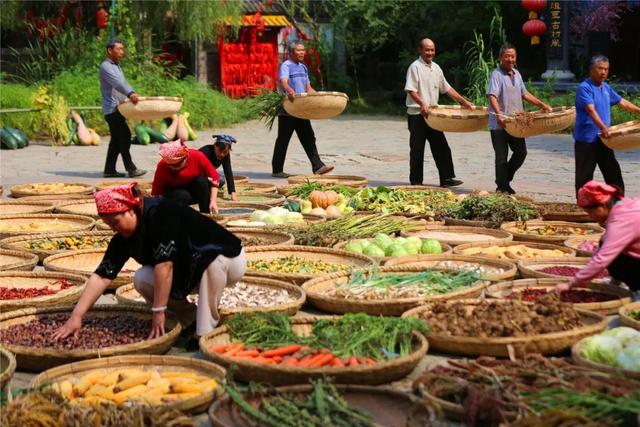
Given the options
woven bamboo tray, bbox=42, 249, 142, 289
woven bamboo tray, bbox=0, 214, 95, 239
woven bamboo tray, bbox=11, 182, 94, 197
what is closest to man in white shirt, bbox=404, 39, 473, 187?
woven bamboo tray, bbox=11, 182, 94, 197

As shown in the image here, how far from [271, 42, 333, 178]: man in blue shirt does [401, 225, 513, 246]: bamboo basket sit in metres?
3.69

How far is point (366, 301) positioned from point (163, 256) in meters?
1.25

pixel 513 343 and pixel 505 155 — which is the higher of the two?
pixel 505 155

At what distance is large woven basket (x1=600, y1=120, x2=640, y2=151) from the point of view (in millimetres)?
8656

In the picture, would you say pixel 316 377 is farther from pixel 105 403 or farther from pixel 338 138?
pixel 338 138

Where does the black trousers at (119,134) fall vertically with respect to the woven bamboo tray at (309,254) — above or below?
above

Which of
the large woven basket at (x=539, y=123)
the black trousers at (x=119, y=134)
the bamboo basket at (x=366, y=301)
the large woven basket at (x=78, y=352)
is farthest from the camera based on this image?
the black trousers at (x=119, y=134)

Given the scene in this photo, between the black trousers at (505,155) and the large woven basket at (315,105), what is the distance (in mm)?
1898

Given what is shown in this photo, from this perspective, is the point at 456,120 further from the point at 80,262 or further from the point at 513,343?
the point at 513,343

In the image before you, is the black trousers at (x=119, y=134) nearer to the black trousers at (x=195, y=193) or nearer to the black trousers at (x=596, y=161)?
the black trousers at (x=195, y=193)

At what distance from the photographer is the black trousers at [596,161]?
9.01 meters

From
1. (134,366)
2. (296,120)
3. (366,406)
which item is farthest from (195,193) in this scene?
(366,406)

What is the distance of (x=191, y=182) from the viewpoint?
806 cm

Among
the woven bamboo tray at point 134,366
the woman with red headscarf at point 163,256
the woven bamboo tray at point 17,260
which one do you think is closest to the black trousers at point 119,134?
the woven bamboo tray at point 17,260
